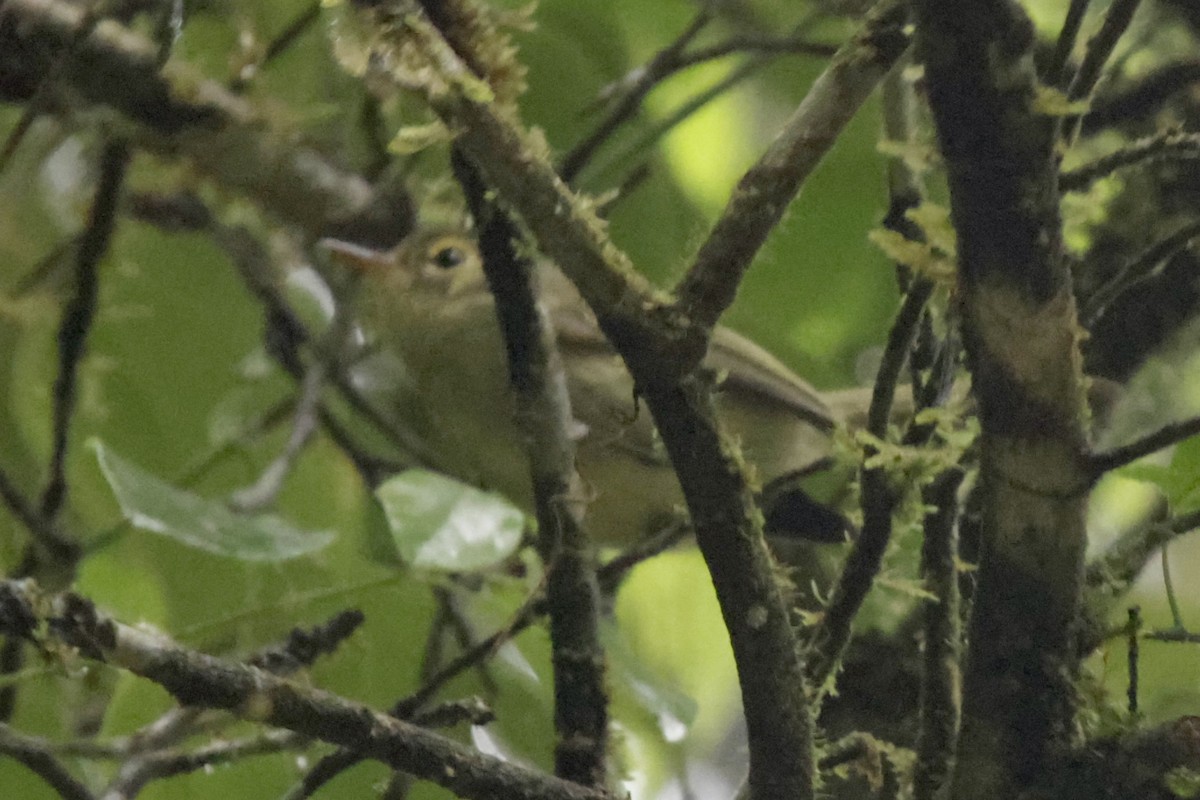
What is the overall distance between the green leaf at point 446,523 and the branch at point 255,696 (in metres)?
0.36

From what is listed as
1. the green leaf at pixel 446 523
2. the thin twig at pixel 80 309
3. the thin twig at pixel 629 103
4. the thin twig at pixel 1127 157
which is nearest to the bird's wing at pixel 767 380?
the thin twig at pixel 629 103

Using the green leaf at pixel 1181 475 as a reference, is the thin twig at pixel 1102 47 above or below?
above

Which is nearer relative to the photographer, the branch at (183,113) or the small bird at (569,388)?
the branch at (183,113)

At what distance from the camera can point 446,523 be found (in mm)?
1061

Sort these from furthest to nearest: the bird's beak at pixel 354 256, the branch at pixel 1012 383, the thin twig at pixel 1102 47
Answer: the bird's beak at pixel 354 256 < the thin twig at pixel 1102 47 < the branch at pixel 1012 383

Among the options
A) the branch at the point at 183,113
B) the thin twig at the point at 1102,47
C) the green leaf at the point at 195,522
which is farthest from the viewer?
the branch at the point at 183,113

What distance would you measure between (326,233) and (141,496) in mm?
705

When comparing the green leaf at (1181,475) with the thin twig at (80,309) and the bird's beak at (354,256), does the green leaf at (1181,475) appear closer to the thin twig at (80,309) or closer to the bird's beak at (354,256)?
the thin twig at (80,309)

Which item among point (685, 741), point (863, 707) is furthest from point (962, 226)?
point (685, 741)

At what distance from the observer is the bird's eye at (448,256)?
174 cm

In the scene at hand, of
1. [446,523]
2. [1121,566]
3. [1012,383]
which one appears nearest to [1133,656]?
[1121,566]

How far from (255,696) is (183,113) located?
3.05 feet

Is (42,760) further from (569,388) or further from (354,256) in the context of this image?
(354,256)

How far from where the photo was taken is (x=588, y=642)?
87 centimetres
